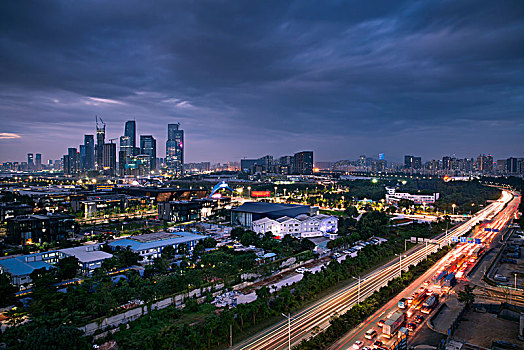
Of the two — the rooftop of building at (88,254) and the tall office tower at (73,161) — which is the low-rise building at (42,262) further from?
the tall office tower at (73,161)

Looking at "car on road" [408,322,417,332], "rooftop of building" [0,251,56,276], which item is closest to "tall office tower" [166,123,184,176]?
"rooftop of building" [0,251,56,276]

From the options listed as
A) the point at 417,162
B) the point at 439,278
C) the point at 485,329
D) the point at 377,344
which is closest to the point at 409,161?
the point at 417,162

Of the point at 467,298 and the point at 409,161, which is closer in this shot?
the point at 467,298

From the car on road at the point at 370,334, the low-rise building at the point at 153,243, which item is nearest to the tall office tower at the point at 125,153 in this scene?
the low-rise building at the point at 153,243

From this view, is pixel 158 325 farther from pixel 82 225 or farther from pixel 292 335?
pixel 82 225

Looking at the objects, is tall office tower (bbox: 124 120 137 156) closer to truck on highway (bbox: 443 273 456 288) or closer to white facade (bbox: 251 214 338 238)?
white facade (bbox: 251 214 338 238)

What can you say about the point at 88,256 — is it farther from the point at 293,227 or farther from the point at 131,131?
the point at 131,131

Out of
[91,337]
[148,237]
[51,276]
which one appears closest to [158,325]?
[91,337]

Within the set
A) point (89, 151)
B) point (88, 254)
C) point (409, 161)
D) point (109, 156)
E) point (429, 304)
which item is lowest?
point (429, 304)
